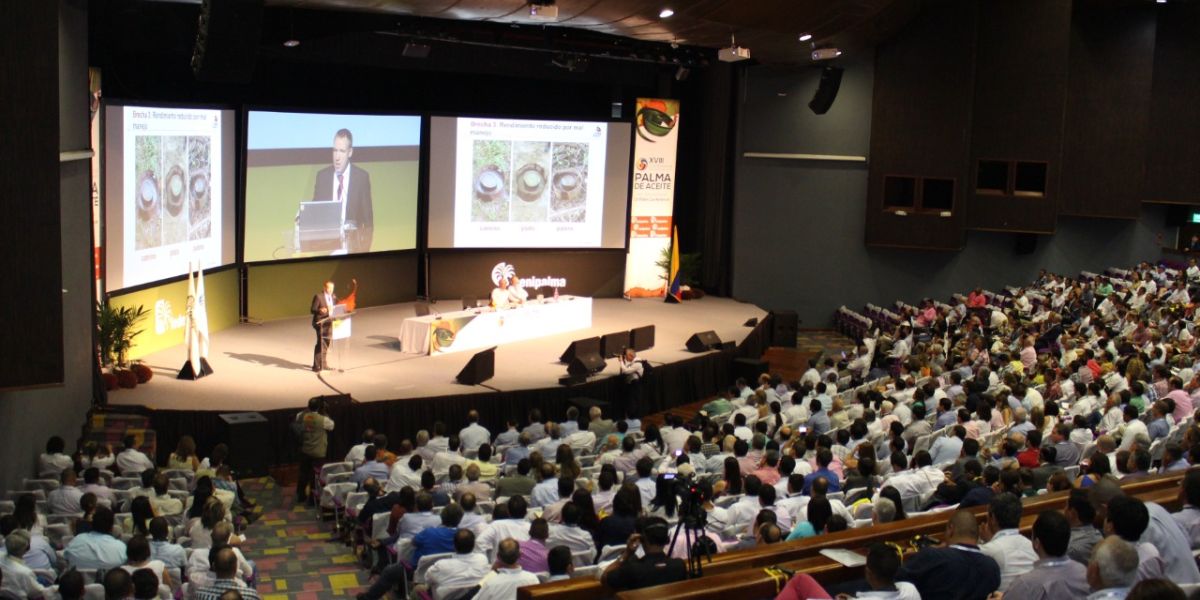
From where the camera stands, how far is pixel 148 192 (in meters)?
14.5

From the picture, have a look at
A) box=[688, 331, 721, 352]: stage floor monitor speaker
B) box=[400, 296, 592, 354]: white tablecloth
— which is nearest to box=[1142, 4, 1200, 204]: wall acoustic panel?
box=[688, 331, 721, 352]: stage floor monitor speaker

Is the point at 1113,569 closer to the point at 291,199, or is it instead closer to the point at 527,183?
the point at 291,199

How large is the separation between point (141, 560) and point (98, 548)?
2.56 feet

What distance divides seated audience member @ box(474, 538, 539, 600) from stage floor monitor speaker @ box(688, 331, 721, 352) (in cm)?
1104

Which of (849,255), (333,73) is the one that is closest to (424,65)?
(333,73)

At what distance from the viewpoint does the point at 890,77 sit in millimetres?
23391

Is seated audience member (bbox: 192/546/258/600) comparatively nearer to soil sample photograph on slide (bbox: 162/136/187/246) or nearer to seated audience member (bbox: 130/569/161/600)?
seated audience member (bbox: 130/569/161/600)

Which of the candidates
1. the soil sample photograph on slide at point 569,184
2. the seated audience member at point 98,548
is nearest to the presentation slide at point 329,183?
the soil sample photograph on slide at point 569,184

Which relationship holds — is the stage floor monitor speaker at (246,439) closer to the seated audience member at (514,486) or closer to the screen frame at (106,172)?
the screen frame at (106,172)

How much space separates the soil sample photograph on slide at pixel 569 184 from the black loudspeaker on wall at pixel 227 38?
913cm

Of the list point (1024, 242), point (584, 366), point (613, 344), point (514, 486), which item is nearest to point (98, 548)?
point (514, 486)

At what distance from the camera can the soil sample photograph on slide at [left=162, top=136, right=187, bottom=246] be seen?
584 inches

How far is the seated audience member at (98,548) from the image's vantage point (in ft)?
24.4

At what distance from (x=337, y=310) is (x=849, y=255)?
12.4m
